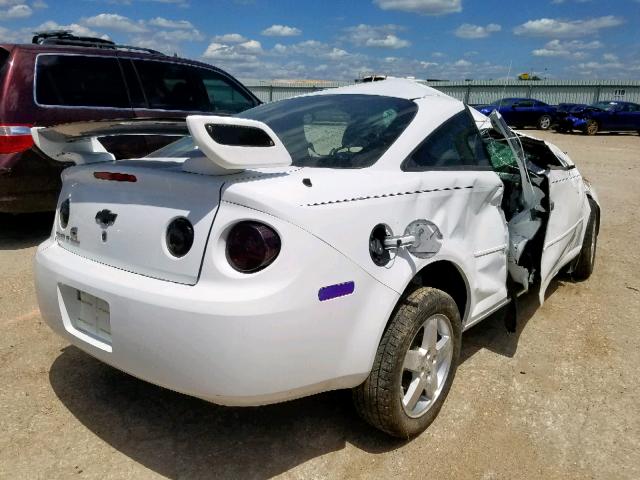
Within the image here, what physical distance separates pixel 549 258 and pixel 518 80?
31477 millimetres

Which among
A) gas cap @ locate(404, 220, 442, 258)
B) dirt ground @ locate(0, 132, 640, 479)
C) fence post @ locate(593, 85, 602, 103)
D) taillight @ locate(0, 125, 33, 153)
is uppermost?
fence post @ locate(593, 85, 602, 103)

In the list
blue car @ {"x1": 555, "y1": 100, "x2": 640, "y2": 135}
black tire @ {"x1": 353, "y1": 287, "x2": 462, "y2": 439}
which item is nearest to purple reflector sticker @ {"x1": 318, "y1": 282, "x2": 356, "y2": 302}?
black tire @ {"x1": 353, "y1": 287, "x2": 462, "y2": 439}

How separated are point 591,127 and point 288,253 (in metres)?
23.3

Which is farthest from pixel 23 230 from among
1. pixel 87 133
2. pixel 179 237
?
pixel 179 237

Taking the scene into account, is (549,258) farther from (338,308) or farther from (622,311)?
(338,308)

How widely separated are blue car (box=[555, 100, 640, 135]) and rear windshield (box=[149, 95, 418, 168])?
21680mm

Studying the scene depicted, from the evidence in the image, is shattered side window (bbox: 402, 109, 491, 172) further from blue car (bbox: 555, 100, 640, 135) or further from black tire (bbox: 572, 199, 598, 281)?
blue car (bbox: 555, 100, 640, 135)

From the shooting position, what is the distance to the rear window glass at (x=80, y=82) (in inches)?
203

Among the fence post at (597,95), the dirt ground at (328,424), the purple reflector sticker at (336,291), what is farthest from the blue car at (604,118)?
the purple reflector sticker at (336,291)

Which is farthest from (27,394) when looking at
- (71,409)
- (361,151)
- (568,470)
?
(568,470)

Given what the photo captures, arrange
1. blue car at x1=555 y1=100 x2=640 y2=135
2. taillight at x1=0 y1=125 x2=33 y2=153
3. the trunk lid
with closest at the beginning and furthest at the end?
the trunk lid → taillight at x1=0 y1=125 x2=33 y2=153 → blue car at x1=555 y1=100 x2=640 y2=135

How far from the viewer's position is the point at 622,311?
415 centimetres

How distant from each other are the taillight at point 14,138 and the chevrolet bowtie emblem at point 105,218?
3.09 meters

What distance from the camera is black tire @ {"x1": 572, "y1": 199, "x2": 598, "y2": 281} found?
464 cm
